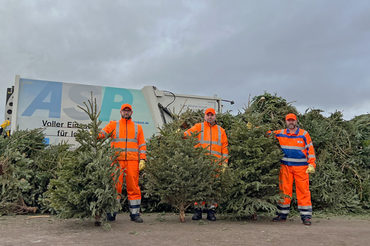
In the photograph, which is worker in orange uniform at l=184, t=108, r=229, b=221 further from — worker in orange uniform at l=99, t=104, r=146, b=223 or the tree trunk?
worker in orange uniform at l=99, t=104, r=146, b=223

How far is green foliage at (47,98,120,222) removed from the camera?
17.2ft

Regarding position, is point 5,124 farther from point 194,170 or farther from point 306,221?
point 306,221

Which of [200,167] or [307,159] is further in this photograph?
[307,159]

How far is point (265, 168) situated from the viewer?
6.45 m

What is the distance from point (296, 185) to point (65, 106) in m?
6.32

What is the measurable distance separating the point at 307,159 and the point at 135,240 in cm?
386

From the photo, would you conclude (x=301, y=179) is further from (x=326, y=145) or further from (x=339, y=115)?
(x=339, y=115)

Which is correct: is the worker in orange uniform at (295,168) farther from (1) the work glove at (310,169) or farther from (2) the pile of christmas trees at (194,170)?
(2) the pile of christmas trees at (194,170)

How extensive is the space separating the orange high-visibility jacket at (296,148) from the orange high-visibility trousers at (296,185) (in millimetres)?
120

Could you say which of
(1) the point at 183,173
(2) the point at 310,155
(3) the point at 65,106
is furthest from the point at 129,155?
(3) the point at 65,106

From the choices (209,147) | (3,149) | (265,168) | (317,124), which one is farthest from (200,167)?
(3,149)

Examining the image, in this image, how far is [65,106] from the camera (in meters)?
9.30

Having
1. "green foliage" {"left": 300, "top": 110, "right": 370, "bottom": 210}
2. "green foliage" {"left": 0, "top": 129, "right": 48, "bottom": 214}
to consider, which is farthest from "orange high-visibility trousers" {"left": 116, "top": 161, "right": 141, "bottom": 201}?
"green foliage" {"left": 300, "top": 110, "right": 370, "bottom": 210}

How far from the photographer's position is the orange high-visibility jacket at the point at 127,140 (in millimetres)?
6215
